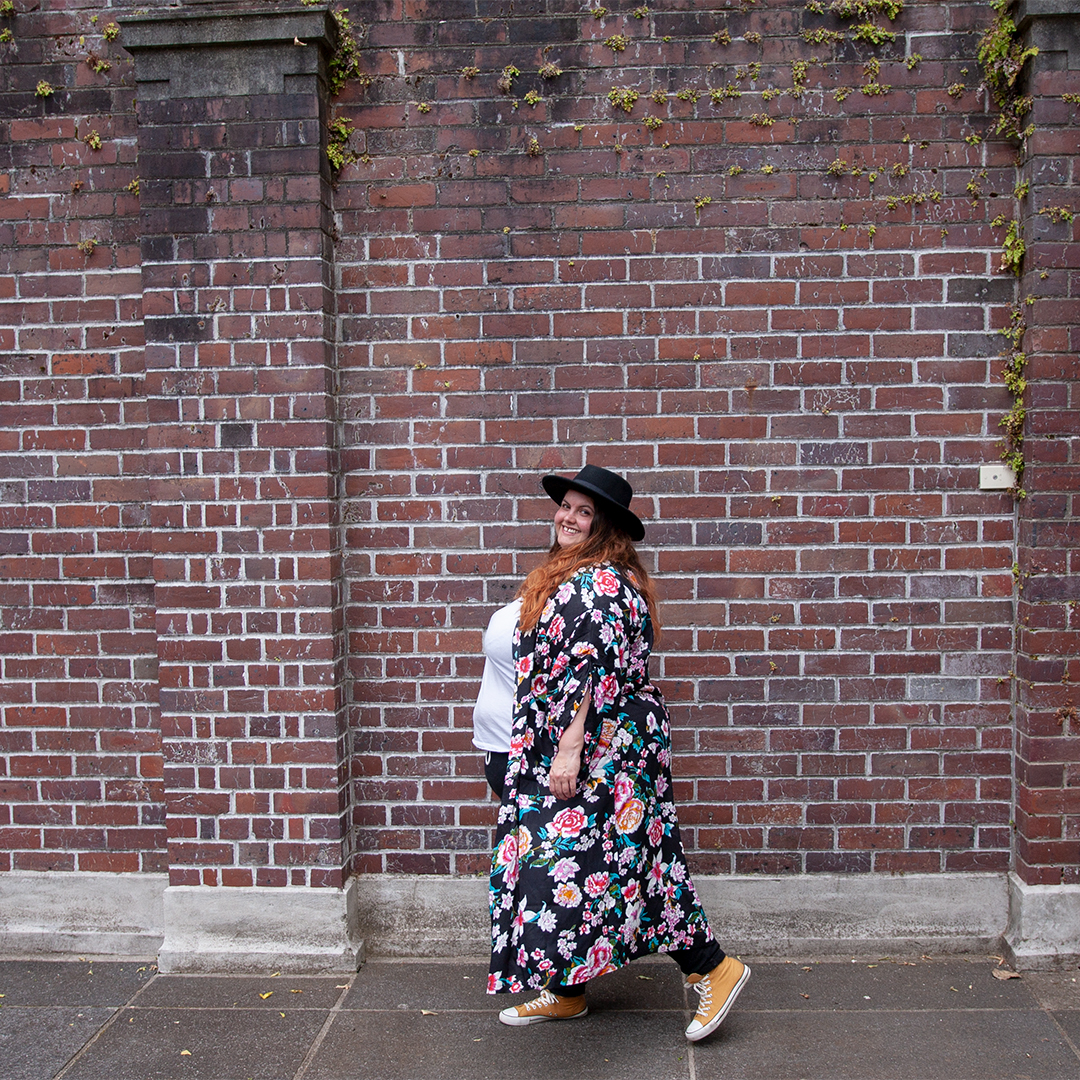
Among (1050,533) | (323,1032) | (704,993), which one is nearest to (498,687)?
(704,993)

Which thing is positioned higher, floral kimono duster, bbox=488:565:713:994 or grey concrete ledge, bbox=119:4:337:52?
grey concrete ledge, bbox=119:4:337:52

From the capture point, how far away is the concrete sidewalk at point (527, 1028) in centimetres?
309

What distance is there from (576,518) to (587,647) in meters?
Result: 0.48

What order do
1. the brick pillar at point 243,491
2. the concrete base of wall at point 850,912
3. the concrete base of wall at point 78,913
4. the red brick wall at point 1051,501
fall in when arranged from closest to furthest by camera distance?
the red brick wall at point 1051,501 → the brick pillar at point 243,491 → the concrete base of wall at point 850,912 → the concrete base of wall at point 78,913

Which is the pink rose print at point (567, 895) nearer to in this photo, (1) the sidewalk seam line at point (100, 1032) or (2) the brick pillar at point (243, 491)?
(2) the brick pillar at point (243, 491)

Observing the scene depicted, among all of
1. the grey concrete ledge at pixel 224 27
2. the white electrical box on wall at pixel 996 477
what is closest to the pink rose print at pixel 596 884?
the white electrical box on wall at pixel 996 477

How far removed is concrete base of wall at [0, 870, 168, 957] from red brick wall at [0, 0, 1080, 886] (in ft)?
1.19

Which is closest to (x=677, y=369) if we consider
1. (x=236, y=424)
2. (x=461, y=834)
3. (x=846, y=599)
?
(x=846, y=599)

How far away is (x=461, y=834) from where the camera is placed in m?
3.90

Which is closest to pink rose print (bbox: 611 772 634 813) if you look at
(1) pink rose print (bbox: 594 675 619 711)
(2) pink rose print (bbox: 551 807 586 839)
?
(2) pink rose print (bbox: 551 807 586 839)

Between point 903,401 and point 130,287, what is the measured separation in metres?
3.20

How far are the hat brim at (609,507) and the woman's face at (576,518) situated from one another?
0.03 metres

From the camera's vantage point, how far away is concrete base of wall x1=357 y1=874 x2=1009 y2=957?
3.77m

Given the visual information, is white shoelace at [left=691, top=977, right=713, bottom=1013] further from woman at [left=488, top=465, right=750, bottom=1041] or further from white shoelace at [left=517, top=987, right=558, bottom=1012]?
white shoelace at [left=517, top=987, right=558, bottom=1012]
